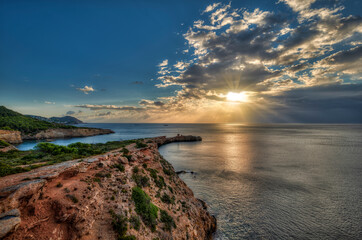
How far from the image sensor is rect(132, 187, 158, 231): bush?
1329 cm

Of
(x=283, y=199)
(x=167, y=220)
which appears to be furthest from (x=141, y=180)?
(x=283, y=199)

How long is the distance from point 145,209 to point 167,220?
9.00ft

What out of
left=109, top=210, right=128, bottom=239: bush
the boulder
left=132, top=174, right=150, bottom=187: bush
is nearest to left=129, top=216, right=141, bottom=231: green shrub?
left=109, top=210, right=128, bottom=239: bush

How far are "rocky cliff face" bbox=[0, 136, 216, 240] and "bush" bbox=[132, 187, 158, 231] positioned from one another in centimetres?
7

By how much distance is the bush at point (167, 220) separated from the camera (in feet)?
47.0

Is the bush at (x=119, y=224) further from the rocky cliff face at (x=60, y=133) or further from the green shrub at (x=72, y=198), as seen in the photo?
the rocky cliff face at (x=60, y=133)

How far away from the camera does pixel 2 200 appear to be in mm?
8312

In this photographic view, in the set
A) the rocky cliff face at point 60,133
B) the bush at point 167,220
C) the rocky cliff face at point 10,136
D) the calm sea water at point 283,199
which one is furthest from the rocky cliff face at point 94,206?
the rocky cliff face at point 60,133

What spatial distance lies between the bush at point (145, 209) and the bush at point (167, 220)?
894 millimetres

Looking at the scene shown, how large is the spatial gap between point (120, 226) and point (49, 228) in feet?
13.8

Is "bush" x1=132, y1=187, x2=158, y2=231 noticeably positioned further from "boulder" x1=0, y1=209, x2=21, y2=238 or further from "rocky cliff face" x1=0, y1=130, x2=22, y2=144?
"rocky cliff face" x1=0, y1=130, x2=22, y2=144

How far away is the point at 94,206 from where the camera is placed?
37.4ft

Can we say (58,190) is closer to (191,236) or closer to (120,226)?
(120,226)

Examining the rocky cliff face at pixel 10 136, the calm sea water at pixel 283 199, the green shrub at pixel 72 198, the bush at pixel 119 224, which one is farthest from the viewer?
the rocky cliff face at pixel 10 136
